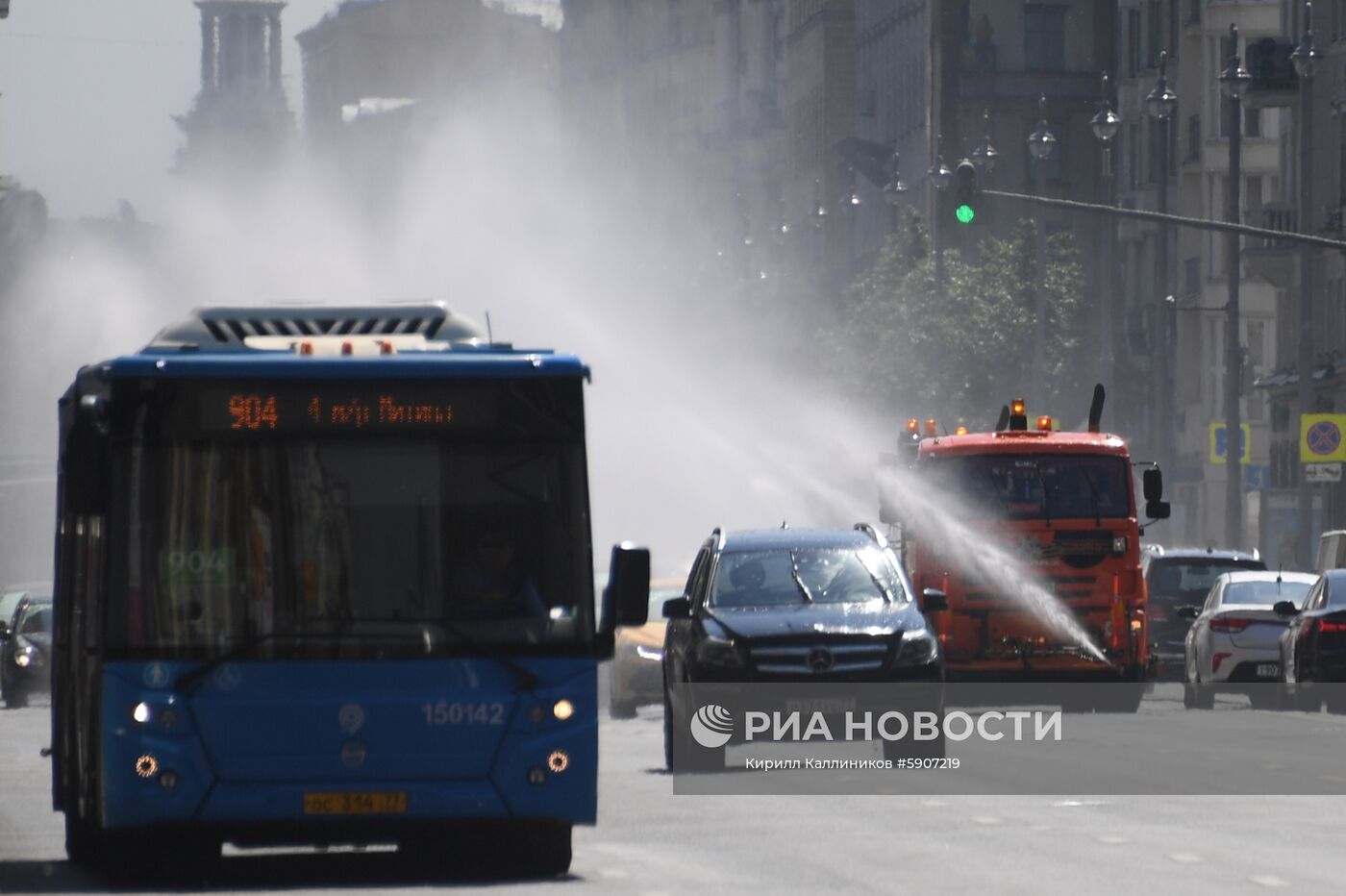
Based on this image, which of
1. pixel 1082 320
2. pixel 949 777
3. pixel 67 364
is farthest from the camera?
pixel 67 364

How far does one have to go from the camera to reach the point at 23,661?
1863 inches

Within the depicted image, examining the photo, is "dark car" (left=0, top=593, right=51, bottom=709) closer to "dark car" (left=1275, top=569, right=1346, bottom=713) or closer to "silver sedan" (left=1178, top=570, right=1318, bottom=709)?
"silver sedan" (left=1178, top=570, right=1318, bottom=709)

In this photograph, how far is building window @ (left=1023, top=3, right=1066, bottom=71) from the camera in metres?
111

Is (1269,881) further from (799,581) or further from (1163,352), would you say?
(1163,352)

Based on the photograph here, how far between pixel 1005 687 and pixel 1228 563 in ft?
25.0

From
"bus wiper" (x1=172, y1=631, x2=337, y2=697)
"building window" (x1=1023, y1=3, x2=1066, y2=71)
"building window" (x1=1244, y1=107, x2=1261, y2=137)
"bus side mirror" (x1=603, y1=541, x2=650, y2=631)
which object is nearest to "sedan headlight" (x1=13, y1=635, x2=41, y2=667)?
"bus wiper" (x1=172, y1=631, x2=337, y2=697)

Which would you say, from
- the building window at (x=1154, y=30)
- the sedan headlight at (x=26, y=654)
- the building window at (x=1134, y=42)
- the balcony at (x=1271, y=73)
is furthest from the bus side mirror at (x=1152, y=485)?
the building window at (x=1134, y=42)

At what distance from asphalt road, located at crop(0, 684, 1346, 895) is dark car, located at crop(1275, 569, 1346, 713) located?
10861 mm

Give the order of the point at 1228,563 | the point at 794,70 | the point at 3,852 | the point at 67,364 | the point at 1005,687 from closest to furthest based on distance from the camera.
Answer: the point at 3,852
the point at 1005,687
the point at 1228,563
the point at 67,364
the point at 794,70

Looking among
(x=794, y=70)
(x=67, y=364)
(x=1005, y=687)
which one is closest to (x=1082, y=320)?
(x=67, y=364)

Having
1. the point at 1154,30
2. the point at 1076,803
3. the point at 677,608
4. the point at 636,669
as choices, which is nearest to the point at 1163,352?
the point at 1154,30

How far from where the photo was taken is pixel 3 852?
1847 cm

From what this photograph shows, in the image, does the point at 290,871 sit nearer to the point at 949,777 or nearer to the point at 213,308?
the point at 213,308

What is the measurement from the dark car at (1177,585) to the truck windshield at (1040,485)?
31.0 feet
